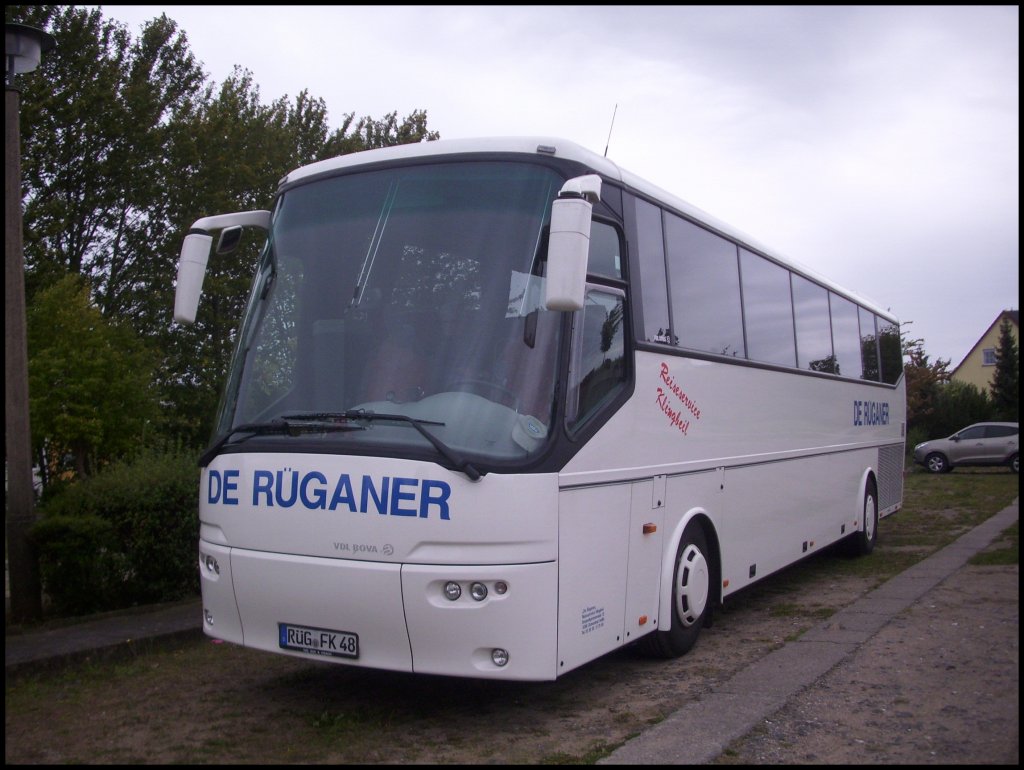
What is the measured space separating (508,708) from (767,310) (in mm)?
5300

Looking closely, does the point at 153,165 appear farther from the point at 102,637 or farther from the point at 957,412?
the point at 957,412

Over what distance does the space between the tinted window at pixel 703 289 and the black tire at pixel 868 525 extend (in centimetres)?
579

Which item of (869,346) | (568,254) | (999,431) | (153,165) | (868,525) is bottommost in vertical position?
(868,525)

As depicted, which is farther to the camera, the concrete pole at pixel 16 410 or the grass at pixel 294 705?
the concrete pole at pixel 16 410

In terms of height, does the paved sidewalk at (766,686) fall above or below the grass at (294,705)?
above

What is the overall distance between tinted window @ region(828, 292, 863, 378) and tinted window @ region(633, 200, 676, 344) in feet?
19.3

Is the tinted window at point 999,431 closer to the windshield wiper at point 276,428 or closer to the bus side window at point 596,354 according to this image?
the bus side window at point 596,354

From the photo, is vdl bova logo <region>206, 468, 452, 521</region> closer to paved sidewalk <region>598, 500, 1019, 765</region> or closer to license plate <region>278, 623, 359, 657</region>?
license plate <region>278, 623, 359, 657</region>

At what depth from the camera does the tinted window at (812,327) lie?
1140 cm

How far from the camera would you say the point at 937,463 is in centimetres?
3681

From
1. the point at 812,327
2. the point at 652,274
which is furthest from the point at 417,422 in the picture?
the point at 812,327

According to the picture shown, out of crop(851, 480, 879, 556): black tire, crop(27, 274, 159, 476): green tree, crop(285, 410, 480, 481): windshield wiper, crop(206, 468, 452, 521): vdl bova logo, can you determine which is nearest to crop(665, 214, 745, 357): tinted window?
crop(285, 410, 480, 481): windshield wiper


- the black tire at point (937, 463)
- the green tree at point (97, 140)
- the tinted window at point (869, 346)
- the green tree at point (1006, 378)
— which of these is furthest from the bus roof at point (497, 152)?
the green tree at point (1006, 378)

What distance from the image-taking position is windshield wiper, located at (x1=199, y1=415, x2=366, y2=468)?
596 centimetres
